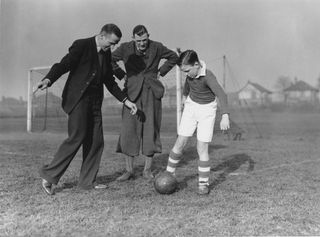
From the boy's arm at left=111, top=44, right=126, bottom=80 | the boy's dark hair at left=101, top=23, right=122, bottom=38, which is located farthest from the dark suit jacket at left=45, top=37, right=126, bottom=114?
the boy's arm at left=111, top=44, right=126, bottom=80

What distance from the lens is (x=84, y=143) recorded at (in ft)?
17.4

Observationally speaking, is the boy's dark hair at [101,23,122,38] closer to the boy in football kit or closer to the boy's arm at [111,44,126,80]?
the boy in football kit

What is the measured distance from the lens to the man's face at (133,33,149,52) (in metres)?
5.73

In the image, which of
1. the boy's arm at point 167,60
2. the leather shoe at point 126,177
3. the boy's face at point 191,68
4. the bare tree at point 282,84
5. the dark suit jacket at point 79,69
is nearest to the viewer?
the dark suit jacket at point 79,69

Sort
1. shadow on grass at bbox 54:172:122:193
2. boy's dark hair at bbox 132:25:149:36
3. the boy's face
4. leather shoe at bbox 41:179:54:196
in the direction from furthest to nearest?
1. boy's dark hair at bbox 132:25:149:36
2. shadow on grass at bbox 54:172:122:193
3. the boy's face
4. leather shoe at bbox 41:179:54:196

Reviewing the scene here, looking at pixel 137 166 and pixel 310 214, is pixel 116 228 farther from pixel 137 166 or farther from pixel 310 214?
pixel 137 166

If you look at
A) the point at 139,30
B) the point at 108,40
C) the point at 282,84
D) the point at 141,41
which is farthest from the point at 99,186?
the point at 282,84

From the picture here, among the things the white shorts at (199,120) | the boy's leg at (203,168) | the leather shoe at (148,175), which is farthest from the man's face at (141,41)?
the leather shoe at (148,175)

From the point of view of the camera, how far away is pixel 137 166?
7.36m

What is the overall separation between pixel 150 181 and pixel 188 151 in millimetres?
3899

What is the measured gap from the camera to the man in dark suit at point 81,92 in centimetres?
488

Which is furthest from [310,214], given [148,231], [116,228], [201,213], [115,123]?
[115,123]

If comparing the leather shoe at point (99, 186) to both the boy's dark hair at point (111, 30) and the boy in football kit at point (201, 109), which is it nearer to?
the boy in football kit at point (201, 109)

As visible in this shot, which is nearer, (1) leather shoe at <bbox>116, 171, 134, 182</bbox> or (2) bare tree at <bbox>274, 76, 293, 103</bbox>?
(1) leather shoe at <bbox>116, 171, 134, 182</bbox>
